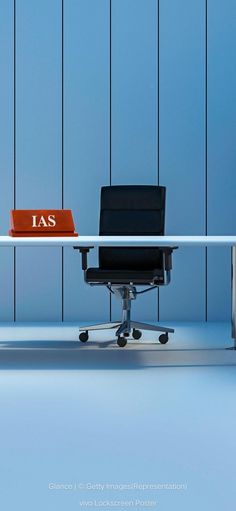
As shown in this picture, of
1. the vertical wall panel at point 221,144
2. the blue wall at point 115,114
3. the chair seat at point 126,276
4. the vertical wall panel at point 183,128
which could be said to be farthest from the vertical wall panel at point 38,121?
the chair seat at point 126,276

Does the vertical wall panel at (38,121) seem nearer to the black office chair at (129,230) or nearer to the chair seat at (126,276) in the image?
the black office chair at (129,230)

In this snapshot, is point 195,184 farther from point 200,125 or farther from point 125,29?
point 125,29

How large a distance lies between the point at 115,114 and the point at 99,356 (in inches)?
128

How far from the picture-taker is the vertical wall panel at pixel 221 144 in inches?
322

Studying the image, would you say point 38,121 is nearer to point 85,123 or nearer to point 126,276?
point 85,123

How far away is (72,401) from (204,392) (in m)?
0.70

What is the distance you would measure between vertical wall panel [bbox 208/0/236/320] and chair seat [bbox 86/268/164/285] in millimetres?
2170

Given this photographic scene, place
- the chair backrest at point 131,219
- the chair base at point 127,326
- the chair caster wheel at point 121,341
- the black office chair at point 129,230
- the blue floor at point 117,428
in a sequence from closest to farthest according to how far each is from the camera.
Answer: the blue floor at point 117,428 < the chair caster wheel at point 121,341 < the chair base at point 127,326 < the black office chair at point 129,230 < the chair backrest at point 131,219

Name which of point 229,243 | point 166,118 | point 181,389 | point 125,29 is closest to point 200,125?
point 166,118

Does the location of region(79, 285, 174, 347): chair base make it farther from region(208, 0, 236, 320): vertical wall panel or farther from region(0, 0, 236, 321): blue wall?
region(208, 0, 236, 320): vertical wall panel

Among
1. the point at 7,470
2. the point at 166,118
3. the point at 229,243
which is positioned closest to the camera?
the point at 7,470

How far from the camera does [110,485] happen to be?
256 cm

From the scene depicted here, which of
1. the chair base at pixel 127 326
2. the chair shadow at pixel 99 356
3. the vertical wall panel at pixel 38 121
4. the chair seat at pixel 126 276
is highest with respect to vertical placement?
the vertical wall panel at pixel 38 121

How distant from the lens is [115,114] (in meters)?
8.21
